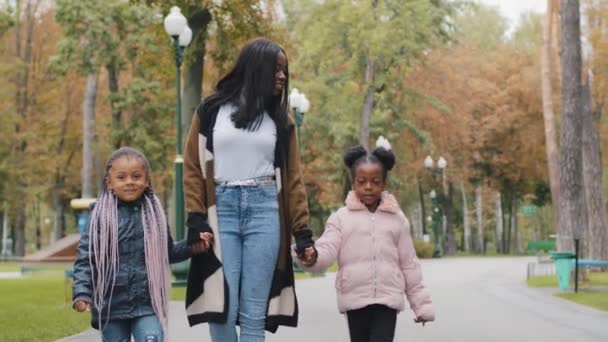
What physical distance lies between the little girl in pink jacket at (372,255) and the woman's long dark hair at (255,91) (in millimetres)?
577

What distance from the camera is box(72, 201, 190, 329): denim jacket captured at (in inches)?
221

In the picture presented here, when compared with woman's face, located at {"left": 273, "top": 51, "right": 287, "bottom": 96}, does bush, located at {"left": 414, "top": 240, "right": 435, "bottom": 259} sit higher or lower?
lower

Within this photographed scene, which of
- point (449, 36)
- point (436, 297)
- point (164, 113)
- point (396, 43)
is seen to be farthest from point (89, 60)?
point (436, 297)

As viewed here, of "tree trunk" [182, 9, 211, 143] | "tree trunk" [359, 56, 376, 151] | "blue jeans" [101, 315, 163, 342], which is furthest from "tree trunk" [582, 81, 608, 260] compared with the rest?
"blue jeans" [101, 315, 163, 342]

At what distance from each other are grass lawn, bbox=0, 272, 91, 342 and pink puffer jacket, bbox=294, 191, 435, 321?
6023mm

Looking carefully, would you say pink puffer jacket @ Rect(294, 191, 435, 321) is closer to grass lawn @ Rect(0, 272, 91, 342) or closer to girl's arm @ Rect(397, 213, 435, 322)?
girl's arm @ Rect(397, 213, 435, 322)

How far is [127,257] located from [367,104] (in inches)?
1576

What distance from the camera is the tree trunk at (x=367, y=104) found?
44.9 m

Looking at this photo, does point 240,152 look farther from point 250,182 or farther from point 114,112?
point 114,112

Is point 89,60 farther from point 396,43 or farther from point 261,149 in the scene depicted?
point 261,149

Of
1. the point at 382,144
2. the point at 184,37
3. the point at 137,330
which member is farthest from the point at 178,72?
the point at 137,330

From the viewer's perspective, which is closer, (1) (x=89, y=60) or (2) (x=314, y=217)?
(1) (x=89, y=60)

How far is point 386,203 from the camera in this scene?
6.33 meters

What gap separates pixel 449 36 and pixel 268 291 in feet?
143
